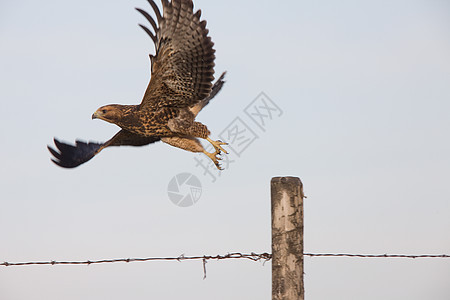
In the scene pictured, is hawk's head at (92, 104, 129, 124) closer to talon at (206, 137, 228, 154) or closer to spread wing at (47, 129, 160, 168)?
spread wing at (47, 129, 160, 168)

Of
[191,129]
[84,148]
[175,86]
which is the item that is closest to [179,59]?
[175,86]

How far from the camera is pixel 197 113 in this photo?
591cm

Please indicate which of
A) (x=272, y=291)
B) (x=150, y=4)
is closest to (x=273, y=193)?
(x=272, y=291)

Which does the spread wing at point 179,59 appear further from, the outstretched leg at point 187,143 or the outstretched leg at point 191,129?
the outstretched leg at point 187,143

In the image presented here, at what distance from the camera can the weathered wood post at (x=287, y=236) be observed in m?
3.61

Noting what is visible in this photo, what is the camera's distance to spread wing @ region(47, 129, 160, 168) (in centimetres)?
624

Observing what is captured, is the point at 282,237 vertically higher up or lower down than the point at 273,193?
lower down

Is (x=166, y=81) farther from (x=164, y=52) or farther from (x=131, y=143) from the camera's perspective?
(x=131, y=143)

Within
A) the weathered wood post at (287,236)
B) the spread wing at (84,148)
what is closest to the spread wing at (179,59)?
the spread wing at (84,148)

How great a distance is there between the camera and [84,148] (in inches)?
277

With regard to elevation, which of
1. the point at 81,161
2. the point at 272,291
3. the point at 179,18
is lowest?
the point at 272,291

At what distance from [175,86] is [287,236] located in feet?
8.02

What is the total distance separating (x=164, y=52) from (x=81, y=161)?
2128 mm

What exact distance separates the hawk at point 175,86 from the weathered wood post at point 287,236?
192cm
